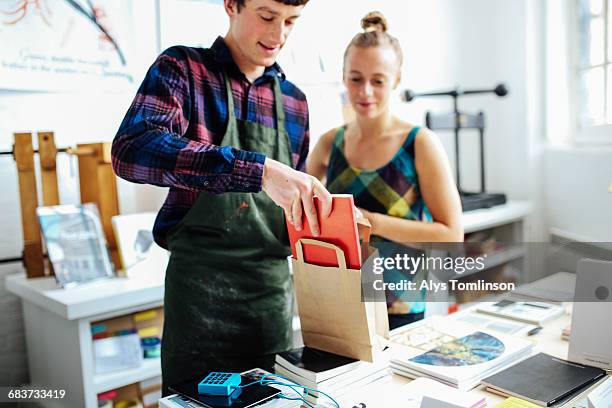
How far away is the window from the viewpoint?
5.80ft

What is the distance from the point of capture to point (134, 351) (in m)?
1.79

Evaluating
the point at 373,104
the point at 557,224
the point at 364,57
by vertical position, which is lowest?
the point at 557,224

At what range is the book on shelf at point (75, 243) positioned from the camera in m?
Result: 1.79

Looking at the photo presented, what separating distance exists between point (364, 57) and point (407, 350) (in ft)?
2.57

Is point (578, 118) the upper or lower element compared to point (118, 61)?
lower

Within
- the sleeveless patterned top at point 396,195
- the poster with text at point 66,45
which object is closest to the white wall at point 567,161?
the sleeveless patterned top at point 396,195

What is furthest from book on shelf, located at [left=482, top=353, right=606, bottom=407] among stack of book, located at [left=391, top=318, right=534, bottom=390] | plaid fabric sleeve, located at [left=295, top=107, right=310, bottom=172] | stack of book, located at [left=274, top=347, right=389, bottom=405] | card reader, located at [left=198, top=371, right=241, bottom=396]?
plaid fabric sleeve, located at [left=295, top=107, right=310, bottom=172]

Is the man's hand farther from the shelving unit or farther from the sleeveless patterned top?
the shelving unit

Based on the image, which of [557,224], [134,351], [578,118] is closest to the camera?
[134,351]

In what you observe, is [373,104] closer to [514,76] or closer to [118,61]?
[118,61]

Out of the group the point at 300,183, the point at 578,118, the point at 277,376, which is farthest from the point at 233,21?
the point at 578,118

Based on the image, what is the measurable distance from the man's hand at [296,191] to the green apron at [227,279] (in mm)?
248

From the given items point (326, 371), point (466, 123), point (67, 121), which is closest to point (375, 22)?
point (326, 371)

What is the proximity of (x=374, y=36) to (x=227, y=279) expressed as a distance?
773mm
